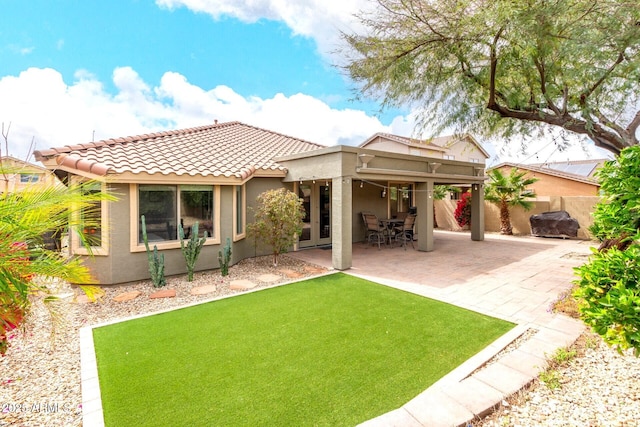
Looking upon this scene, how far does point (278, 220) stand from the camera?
10094mm

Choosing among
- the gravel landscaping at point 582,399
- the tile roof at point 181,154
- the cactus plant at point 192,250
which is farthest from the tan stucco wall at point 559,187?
the cactus plant at point 192,250

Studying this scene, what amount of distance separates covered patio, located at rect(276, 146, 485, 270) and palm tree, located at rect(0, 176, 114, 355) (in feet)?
24.9

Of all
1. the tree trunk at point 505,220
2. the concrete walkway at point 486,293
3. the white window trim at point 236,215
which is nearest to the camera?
the concrete walkway at point 486,293

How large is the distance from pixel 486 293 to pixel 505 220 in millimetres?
13178

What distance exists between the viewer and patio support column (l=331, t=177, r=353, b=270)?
969 centimetres

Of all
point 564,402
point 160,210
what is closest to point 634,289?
point 564,402

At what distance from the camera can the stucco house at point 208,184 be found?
835 cm

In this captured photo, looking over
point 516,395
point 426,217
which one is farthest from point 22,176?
point 426,217

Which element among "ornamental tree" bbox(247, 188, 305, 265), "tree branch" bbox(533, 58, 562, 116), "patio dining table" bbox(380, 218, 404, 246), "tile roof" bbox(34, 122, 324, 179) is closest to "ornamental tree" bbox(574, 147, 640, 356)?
"tree branch" bbox(533, 58, 562, 116)

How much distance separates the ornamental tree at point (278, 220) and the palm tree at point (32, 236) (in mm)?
7192

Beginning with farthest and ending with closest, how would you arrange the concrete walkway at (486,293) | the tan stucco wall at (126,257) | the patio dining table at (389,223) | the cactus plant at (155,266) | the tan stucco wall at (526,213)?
the tan stucco wall at (526,213) < the patio dining table at (389,223) < the tan stucco wall at (126,257) < the cactus plant at (155,266) < the concrete walkway at (486,293)

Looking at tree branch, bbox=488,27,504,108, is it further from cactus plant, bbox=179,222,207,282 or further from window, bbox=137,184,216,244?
cactus plant, bbox=179,222,207,282

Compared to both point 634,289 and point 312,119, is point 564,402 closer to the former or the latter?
point 634,289

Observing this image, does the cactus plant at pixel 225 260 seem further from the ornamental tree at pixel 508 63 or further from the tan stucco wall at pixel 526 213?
the tan stucco wall at pixel 526 213
